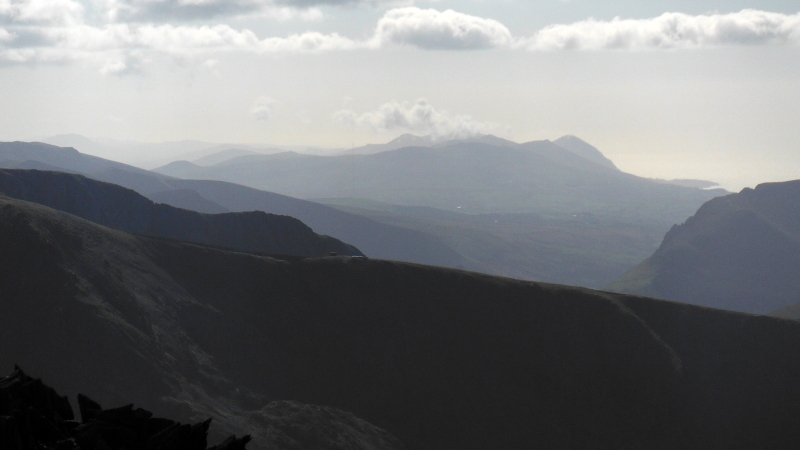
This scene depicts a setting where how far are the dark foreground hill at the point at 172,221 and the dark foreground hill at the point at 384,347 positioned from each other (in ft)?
107

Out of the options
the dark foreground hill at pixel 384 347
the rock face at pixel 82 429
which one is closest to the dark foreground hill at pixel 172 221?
the dark foreground hill at pixel 384 347

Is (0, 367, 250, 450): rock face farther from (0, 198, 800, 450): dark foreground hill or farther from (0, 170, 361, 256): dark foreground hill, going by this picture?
(0, 170, 361, 256): dark foreground hill

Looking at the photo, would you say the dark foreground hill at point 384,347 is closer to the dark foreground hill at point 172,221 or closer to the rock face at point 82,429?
the dark foreground hill at point 172,221

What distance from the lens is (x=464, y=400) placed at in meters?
72.3

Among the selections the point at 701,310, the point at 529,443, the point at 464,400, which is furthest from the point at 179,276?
the point at 701,310

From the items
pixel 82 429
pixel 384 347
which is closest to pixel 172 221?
pixel 384 347

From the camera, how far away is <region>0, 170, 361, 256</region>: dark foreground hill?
380 ft

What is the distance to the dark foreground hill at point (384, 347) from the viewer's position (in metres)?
59.5

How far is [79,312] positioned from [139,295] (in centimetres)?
820

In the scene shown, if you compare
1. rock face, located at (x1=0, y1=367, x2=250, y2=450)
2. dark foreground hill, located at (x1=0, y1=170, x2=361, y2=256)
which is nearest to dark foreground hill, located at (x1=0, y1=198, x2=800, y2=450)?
dark foreground hill, located at (x1=0, y1=170, x2=361, y2=256)

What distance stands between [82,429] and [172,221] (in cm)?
11782

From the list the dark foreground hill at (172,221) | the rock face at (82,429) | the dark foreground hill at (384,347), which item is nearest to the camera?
the rock face at (82,429)

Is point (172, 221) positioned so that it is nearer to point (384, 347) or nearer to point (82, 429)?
point (384, 347)

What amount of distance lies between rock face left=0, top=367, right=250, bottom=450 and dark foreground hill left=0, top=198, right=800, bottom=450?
44052 millimetres
